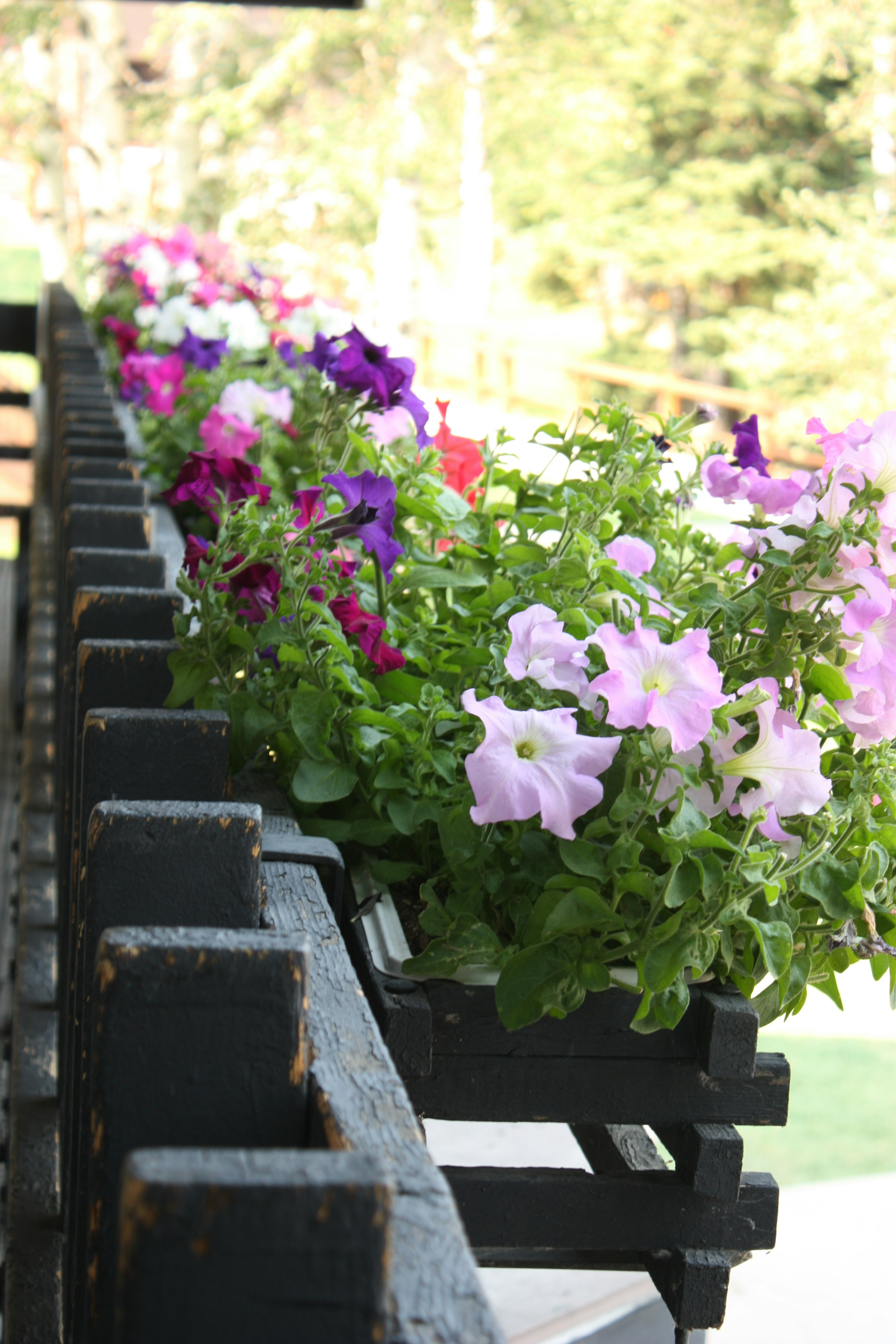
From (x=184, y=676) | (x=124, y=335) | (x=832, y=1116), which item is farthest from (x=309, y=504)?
(x=832, y=1116)

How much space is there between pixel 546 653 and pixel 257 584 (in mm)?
227

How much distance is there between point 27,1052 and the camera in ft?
3.84

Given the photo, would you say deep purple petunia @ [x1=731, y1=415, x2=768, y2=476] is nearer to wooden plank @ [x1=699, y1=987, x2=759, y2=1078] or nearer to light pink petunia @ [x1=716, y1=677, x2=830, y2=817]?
light pink petunia @ [x1=716, y1=677, x2=830, y2=817]

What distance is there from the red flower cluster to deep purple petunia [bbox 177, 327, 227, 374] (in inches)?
55.5

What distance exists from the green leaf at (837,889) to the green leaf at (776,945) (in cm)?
3

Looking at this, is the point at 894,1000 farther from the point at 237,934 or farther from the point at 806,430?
the point at 237,934

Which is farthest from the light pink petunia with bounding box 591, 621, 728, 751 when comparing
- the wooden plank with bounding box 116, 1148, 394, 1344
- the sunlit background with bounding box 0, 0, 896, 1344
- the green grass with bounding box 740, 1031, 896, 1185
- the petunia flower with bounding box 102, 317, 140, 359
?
the sunlit background with bounding box 0, 0, 896, 1344

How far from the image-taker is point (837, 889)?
2.50 ft

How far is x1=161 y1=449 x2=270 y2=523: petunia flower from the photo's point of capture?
3.41 feet

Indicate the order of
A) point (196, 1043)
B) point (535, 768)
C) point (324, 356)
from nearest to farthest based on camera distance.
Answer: point (196, 1043) < point (535, 768) < point (324, 356)

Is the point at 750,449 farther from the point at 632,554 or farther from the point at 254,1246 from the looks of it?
the point at 254,1246

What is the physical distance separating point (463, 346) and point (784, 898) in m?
13.2

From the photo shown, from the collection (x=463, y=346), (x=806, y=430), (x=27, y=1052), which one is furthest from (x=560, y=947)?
(x=463, y=346)

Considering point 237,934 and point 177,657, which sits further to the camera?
point 177,657
